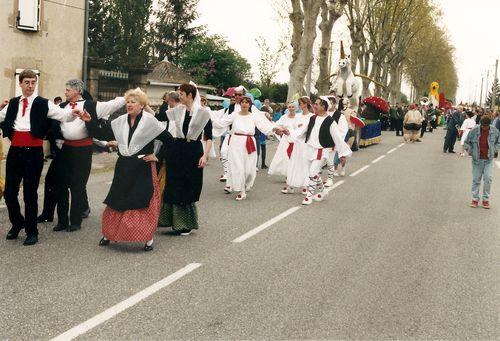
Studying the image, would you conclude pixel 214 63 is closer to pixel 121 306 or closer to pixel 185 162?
pixel 185 162

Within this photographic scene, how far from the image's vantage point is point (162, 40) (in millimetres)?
73875

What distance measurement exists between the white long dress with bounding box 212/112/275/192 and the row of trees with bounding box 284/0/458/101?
730 inches

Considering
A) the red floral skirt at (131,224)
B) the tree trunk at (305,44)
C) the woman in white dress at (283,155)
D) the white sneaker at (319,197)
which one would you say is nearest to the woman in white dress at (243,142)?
the white sneaker at (319,197)

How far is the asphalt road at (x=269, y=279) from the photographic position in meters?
5.38

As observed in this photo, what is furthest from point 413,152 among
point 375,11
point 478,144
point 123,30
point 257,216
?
point 123,30

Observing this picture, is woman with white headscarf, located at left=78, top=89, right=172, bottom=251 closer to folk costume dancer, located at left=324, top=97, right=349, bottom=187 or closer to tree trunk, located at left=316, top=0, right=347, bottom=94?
folk costume dancer, located at left=324, top=97, right=349, bottom=187

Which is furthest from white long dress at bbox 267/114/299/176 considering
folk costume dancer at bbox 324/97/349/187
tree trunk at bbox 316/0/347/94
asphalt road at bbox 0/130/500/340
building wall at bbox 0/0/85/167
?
tree trunk at bbox 316/0/347/94

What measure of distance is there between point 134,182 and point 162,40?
67.6m

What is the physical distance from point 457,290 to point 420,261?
1229 mm

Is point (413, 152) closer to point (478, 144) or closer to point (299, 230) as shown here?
point (478, 144)

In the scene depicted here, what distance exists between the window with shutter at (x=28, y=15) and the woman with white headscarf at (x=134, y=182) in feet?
44.8

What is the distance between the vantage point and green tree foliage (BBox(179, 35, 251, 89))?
75.4m

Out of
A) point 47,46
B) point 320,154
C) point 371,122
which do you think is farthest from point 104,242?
point 371,122

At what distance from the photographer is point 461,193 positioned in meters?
14.9
